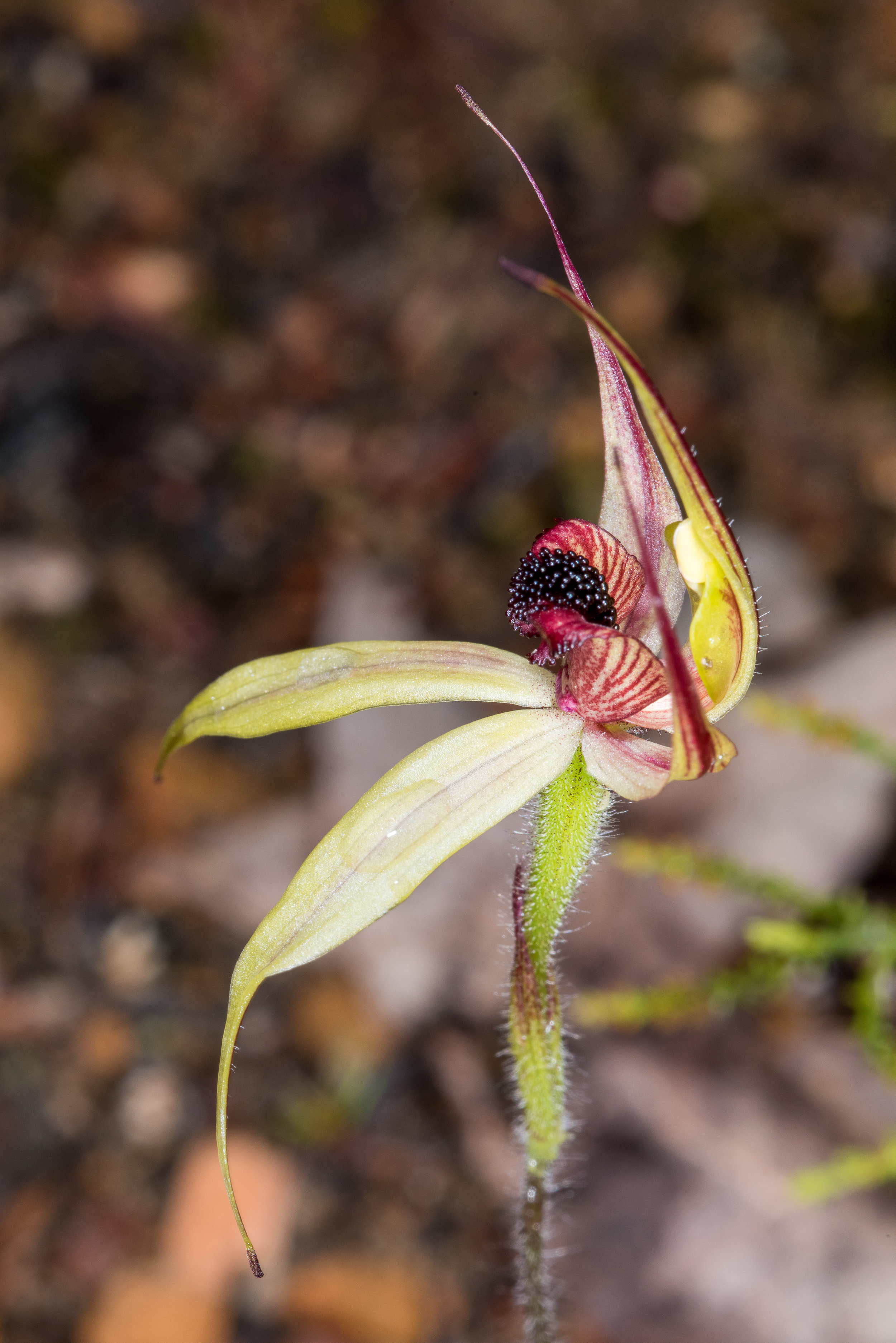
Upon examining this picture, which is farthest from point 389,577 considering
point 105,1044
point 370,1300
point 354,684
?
point 354,684

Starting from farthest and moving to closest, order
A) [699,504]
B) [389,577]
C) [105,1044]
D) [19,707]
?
[389,577]
[19,707]
[105,1044]
[699,504]

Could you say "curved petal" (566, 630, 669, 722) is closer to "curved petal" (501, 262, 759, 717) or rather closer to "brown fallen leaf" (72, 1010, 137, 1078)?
"curved petal" (501, 262, 759, 717)

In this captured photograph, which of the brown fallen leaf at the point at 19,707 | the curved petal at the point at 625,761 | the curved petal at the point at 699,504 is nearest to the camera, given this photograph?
the curved petal at the point at 699,504

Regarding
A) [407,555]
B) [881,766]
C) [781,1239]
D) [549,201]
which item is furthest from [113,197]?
[781,1239]

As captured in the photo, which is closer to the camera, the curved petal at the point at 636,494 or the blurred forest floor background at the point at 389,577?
the curved petal at the point at 636,494

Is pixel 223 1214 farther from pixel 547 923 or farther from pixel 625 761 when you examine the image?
pixel 625 761

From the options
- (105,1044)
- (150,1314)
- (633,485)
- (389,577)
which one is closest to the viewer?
(633,485)

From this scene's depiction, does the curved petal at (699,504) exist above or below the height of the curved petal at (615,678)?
above

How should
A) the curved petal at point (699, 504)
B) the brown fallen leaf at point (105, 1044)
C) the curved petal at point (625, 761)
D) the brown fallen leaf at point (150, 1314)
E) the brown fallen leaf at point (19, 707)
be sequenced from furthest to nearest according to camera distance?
the brown fallen leaf at point (19, 707), the brown fallen leaf at point (105, 1044), the brown fallen leaf at point (150, 1314), the curved petal at point (625, 761), the curved petal at point (699, 504)

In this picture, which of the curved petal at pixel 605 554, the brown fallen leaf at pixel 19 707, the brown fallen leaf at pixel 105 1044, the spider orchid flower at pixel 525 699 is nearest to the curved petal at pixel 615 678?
the spider orchid flower at pixel 525 699

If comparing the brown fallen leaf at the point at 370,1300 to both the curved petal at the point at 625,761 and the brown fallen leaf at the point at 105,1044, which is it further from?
the curved petal at the point at 625,761
